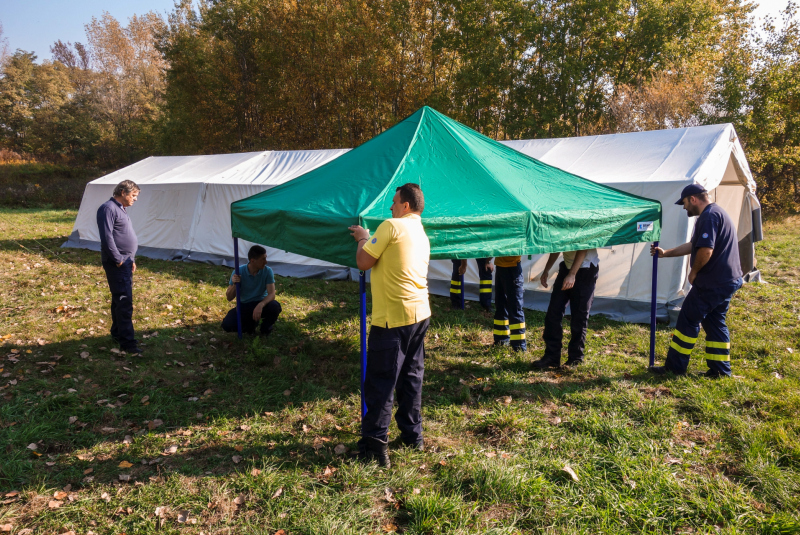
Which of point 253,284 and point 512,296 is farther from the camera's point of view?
point 253,284

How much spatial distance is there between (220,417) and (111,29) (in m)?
51.2

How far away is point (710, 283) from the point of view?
5.01 metres

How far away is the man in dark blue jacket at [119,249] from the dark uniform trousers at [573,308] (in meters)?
4.88

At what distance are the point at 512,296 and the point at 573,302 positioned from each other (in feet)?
2.72

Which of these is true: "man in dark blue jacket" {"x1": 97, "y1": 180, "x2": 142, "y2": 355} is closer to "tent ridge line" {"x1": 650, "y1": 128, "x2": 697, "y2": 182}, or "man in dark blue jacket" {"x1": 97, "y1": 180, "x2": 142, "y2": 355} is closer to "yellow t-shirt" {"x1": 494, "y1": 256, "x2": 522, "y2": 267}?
"yellow t-shirt" {"x1": 494, "y1": 256, "x2": 522, "y2": 267}

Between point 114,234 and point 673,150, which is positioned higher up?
point 673,150

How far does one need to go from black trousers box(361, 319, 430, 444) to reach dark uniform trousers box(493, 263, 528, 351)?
2.72 m

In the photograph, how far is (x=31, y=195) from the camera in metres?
27.5

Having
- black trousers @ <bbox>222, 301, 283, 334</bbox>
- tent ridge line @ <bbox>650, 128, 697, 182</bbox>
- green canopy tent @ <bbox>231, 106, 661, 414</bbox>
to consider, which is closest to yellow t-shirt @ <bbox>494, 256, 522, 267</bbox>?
green canopy tent @ <bbox>231, 106, 661, 414</bbox>

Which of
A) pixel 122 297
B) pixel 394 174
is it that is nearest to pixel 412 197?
pixel 394 174

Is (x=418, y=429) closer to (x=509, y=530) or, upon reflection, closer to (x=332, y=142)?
(x=509, y=530)

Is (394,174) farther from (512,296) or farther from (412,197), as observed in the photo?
(512,296)

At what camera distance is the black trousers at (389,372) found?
3447 mm

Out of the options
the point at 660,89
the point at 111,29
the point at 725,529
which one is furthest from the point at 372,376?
the point at 111,29
